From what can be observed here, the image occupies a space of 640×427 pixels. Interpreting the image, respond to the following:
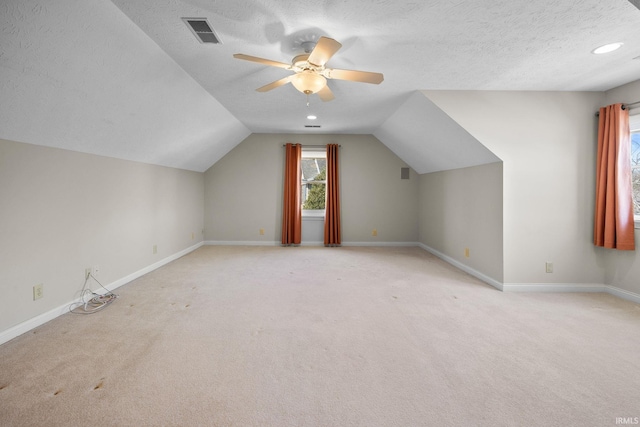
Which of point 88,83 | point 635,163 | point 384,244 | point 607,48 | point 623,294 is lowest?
point 623,294

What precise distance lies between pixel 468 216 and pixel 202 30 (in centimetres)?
370

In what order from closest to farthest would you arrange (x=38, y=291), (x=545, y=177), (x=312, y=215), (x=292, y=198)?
→ (x=38, y=291) → (x=545, y=177) → (x=292, y=198) → (x=312, y=215)

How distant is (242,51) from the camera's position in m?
2.27

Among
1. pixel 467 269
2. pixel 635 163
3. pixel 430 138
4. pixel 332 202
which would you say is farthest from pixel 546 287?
pixel 332 202

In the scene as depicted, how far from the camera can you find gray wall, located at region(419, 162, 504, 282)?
3.21 meters

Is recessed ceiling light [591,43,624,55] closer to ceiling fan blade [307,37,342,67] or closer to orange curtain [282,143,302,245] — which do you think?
ceiling fan blade [307,37,342,67]

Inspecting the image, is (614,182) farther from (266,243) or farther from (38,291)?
(38,291)

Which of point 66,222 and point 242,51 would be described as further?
point 66,222

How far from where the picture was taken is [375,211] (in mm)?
5684

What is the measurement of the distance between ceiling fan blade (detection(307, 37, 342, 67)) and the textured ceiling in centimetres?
22

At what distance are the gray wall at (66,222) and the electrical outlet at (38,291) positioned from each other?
3 cm

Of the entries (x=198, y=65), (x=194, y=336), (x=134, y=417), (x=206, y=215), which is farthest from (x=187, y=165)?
(x=134, y=417)

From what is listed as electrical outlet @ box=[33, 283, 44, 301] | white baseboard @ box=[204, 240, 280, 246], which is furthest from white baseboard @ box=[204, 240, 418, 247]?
electrical outlet @ box=[33, 283, 44, 301]

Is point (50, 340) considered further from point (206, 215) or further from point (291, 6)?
point (206, 215)
